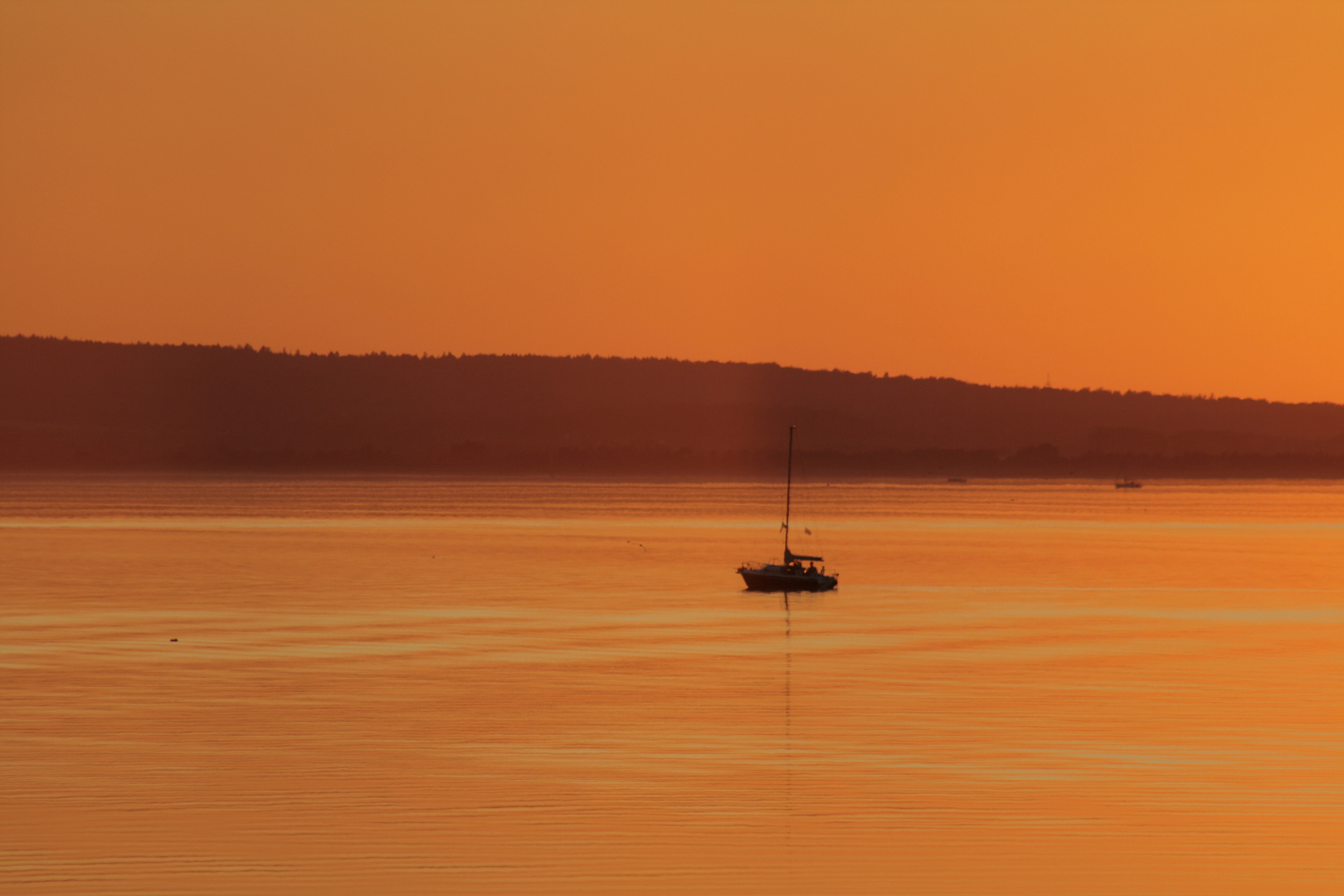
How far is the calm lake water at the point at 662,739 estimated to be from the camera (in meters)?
22.7

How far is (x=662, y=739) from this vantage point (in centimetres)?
3309

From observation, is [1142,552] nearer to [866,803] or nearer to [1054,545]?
[1054,545]

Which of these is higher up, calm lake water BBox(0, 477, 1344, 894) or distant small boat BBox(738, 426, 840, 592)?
distant small boat BBox(738, 426, 840, 592)

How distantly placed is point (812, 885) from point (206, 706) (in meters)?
19.5

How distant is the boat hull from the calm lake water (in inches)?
47.1

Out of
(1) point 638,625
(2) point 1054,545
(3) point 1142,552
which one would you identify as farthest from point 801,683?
(2) point 1054,545

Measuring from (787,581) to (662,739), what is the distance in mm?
47464

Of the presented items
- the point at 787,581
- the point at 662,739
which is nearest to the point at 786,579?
the point at 787,581

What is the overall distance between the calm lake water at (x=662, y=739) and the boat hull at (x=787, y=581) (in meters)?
1.20

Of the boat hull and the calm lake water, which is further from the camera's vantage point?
the boat hull

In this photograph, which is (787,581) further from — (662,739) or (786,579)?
(662,739)

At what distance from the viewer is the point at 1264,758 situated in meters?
31.1

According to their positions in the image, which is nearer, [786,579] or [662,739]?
[662,739]

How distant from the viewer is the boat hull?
80125mm
